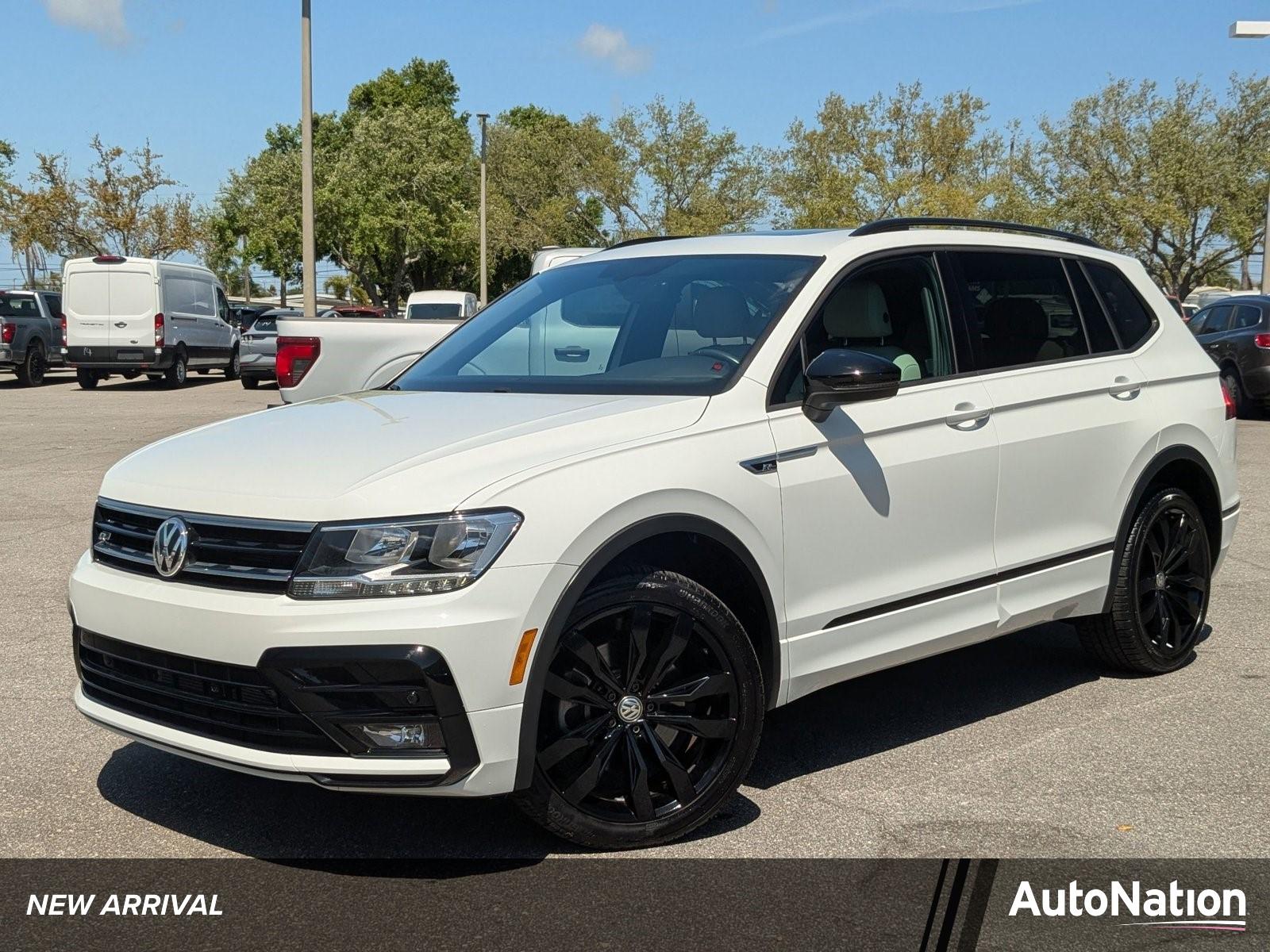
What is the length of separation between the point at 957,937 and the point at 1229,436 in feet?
11.3

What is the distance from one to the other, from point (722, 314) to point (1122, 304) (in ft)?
6.84

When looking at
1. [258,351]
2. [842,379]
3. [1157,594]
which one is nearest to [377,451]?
[842,379]

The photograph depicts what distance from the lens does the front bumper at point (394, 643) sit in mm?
3445

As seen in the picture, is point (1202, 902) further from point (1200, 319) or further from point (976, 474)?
point (1200, 319)

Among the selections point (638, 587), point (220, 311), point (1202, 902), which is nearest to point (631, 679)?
point (638, 587)

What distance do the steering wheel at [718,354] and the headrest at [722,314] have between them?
67 mm

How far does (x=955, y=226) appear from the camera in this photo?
5441 mm

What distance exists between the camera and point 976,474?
4.82 metres

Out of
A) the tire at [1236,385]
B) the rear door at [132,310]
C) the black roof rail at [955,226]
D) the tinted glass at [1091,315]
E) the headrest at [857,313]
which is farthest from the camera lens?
the rear door at [132,310]

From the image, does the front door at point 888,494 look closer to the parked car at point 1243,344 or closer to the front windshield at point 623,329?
the front windshield at point 623,329

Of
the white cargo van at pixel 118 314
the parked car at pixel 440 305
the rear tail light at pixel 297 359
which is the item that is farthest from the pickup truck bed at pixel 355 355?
the parked car at pixel 440 305

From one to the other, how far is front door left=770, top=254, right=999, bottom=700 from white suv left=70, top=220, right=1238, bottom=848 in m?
0.01

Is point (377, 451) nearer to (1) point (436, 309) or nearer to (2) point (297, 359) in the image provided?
(2) point (297, 359)

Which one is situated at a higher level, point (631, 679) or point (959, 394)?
point (959, 394)
